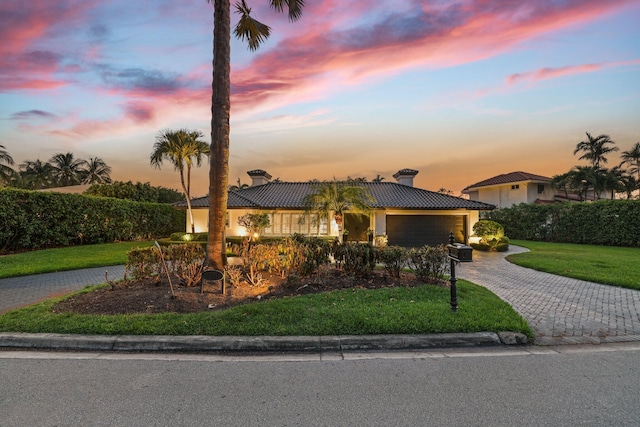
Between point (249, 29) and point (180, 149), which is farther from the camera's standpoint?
point (180, 149)

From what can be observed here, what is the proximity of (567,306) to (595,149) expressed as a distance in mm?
36981

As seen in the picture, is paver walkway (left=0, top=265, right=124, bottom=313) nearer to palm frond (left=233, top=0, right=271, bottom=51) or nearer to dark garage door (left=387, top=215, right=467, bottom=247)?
palm frond (left=233, top=0, right=271, bottom=51)

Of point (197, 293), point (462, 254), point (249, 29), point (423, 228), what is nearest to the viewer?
point (462, 254)

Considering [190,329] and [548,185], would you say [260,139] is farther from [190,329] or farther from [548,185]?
[548,185]

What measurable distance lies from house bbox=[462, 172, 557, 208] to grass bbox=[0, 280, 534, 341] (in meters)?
32.7

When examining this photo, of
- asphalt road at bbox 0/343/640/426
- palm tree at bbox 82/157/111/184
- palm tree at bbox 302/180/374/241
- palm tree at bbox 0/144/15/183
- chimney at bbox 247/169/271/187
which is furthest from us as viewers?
palm tree at bbox 82/157/111/184

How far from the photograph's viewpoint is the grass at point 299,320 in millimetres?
4297

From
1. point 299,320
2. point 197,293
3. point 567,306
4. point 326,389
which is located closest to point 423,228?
point 567,306

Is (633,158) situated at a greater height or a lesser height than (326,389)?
greater

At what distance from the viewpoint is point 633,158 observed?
3294cm

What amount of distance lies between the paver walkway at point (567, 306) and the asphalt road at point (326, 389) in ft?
2.44

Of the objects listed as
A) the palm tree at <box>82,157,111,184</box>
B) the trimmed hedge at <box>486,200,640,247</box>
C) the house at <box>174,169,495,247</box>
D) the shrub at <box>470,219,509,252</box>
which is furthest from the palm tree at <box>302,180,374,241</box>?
the palm tree at <box>82,157,111,184</box>

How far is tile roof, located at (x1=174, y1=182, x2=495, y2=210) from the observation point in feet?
61.7

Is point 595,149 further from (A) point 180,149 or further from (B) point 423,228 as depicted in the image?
(A) point 180,149
